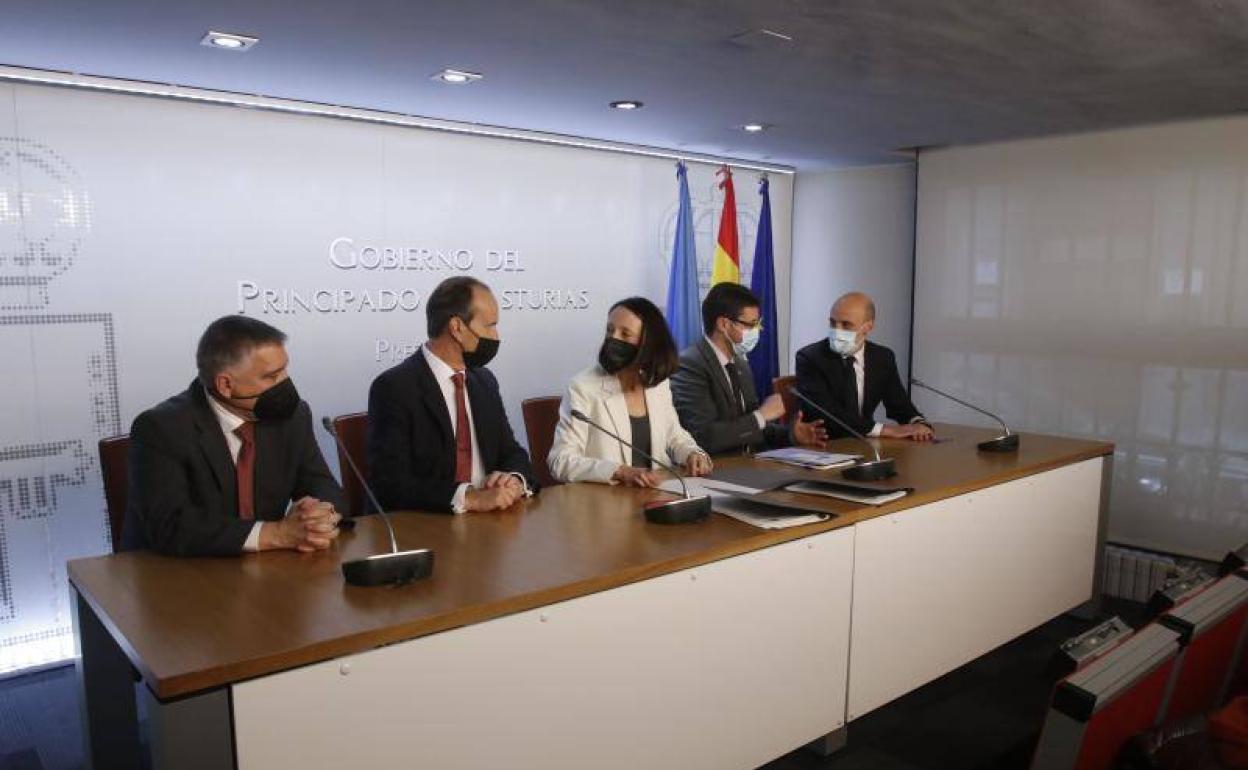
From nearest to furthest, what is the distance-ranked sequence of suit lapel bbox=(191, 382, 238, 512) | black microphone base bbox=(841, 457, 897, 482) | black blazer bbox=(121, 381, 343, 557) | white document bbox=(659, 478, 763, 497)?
black blazer bbox=(121, 381, 343, 557) < suit lapel bbox=(191, 382, 238, 512) < white document bbox=(659, 478, 763, 497) < black microphone base bbox=(841, 457, 897, 482)

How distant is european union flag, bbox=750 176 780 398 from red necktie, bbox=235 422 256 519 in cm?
422

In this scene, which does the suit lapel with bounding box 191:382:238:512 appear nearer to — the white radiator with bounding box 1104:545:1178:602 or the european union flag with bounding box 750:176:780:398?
the white radiator with bounding box 1104:545:1178:602

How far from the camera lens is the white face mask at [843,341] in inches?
159

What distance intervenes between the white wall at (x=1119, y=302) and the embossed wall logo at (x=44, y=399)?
4.64m

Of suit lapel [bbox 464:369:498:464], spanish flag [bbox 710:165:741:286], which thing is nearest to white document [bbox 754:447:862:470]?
suit lapel [bbox 464:369:498:464]

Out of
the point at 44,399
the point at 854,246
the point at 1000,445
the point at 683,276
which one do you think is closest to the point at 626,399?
the point at 1000,445

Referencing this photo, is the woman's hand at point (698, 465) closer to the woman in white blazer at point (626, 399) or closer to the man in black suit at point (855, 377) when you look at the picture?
the woman in white blazer at point (626, 399)

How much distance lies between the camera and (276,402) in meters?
2.31

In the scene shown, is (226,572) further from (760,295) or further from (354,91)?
(760,295)

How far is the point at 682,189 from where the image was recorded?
5.68 metres

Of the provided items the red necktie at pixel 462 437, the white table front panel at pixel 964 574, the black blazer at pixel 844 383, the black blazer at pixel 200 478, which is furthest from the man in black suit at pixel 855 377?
the black blazer at pixel 200 478

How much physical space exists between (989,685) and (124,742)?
293cm

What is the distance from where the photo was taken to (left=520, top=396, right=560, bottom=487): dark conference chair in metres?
3.78

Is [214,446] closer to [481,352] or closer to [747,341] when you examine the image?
[481,352]
